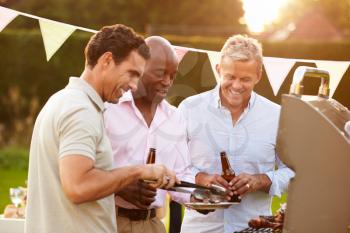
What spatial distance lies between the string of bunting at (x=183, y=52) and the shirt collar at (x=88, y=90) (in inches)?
73.2

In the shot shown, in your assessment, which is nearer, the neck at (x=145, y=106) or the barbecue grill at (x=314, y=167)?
the barbecue grill at (x=314, y=167)

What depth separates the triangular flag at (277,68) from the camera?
5223mm

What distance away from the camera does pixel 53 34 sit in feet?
16.3

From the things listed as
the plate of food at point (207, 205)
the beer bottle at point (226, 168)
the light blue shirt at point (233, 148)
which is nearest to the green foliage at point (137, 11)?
the light blue shirt at point (233, 148)

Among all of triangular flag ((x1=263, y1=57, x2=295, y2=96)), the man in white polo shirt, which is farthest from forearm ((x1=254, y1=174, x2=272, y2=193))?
triangular flag ((x1=263, y1=57, x2=295, y2=96))

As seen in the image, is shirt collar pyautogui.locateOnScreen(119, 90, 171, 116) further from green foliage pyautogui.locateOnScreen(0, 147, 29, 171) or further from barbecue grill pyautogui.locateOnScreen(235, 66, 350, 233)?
green foliage pyautogui.locateOnScreen(0, 147, 29, 171)

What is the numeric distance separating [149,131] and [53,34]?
1.52 meters

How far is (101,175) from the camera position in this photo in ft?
9.12

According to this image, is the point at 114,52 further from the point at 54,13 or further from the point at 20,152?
the point at 54,13

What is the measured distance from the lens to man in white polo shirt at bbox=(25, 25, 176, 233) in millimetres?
2746

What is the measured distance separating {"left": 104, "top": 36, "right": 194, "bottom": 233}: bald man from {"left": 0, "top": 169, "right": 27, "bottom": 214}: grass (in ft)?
20.8

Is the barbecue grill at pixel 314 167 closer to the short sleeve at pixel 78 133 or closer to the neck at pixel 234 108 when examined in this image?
the short sleeve at pixel 78 133

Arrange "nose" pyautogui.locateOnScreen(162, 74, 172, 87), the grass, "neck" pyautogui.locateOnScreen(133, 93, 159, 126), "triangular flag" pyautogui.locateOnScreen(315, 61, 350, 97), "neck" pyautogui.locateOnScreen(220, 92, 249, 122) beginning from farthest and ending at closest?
the grass
"triangular flag" pyautogui.locateOnScreen(315, 61, 350, 97)
"neck" pyautogui.locateOnScreen(220, 92, 249, 122)
"neck" pyautogui.locateOnScreen(133, 93, 159, 126)
"nose" pyautogui.locateOnScreen(162, 74, 172, 87)

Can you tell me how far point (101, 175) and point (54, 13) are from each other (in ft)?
79.3
